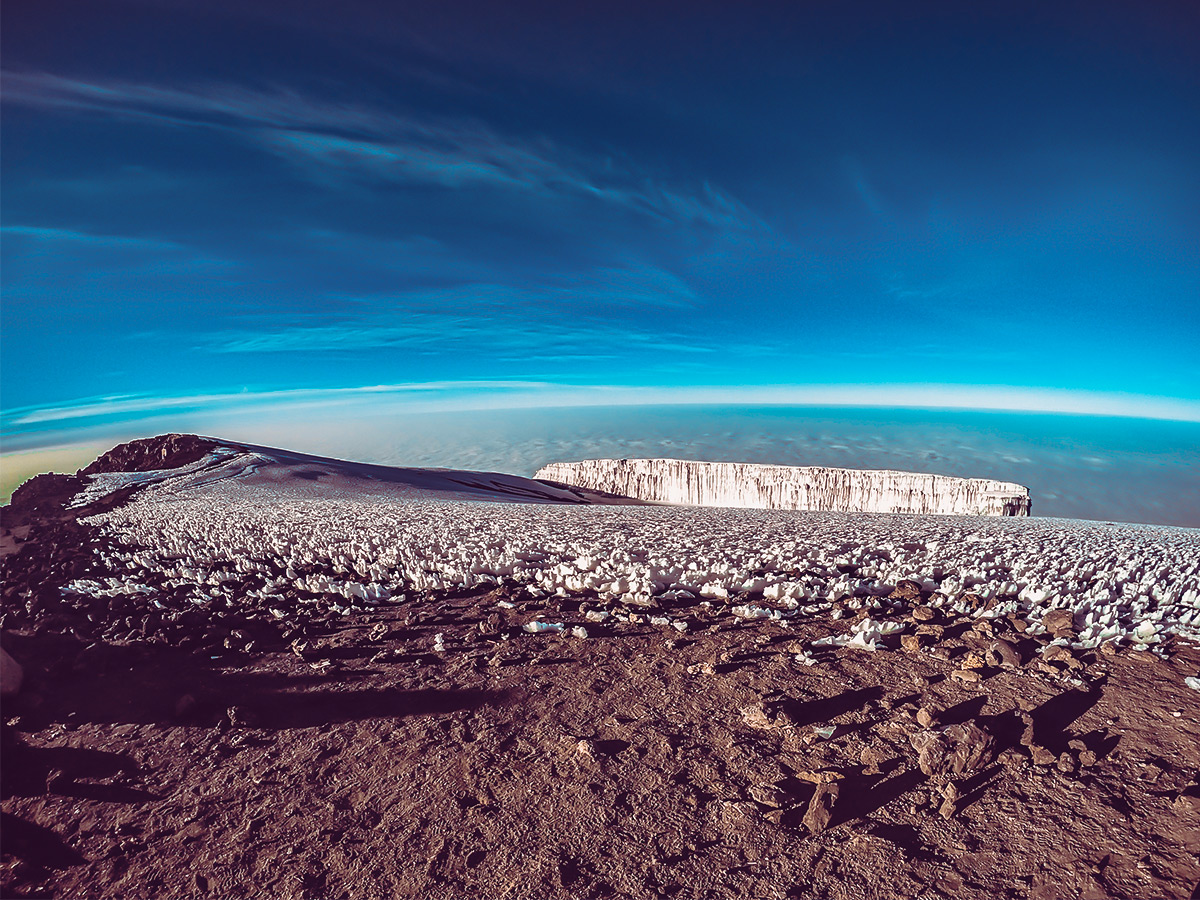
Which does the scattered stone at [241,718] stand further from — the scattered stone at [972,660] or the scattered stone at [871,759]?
the scattered stone at [972,660]

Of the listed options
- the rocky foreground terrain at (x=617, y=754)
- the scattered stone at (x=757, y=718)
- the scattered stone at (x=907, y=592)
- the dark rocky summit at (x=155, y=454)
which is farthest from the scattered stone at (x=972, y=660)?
the dark rocky summit at (x=155, y=454)

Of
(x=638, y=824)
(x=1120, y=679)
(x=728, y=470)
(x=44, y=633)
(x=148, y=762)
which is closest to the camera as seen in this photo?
(x=638, y=824)

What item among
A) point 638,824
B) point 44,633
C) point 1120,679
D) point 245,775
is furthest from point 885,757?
point 44,633

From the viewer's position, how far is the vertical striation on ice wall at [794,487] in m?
19.9

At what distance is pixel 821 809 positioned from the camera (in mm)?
2035

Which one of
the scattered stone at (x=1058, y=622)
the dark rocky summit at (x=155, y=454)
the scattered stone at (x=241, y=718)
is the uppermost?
the dark rocky summit at (x=155, y=454)

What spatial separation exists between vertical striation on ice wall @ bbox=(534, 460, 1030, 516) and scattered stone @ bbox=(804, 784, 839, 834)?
61.0 ft

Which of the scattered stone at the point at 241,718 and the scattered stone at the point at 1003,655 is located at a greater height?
the scattered stone at the point at 1003,655

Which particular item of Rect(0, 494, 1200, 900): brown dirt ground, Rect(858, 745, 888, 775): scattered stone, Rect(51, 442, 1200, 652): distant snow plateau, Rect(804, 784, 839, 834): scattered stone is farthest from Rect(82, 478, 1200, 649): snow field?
Rect(804, 784, 839, 834): scattered stone

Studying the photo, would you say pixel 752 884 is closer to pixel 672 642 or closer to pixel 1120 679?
pixel 672 642

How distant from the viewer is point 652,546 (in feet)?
18.4

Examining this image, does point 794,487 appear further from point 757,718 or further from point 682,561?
point 757,718

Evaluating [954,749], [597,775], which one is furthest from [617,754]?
[954,749]

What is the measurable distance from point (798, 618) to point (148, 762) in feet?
12.9
